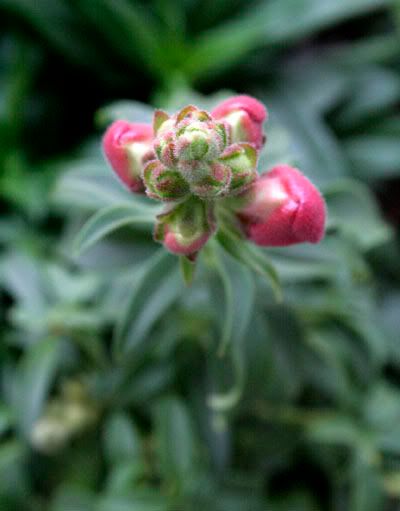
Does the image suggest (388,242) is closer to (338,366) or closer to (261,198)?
(338,366)

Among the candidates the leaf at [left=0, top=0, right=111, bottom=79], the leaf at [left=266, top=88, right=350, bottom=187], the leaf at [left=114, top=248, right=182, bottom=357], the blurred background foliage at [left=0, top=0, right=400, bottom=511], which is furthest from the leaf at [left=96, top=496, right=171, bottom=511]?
the leaf at [left=0, top=0, right=111, bottom=79]

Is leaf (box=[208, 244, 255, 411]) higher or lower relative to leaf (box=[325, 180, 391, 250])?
lower

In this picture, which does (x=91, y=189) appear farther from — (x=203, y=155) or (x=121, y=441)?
(x=121, y=441)

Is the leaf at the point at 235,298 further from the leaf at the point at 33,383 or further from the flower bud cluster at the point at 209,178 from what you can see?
the leaf at the point at 33,383

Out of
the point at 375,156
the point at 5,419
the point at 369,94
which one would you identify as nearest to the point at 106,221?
the point at 5,419

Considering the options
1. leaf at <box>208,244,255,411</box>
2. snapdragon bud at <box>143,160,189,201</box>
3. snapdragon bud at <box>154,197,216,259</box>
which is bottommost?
leaf at <box>208,244,255,411</box>

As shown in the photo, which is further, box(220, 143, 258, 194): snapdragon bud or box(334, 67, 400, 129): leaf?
box(334, 67, 400, 129): leaf

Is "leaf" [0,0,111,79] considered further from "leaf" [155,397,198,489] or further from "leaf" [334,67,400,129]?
"leaf" [155,397,198,489]

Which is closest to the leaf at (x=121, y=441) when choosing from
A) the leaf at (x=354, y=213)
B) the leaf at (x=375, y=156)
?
the leaf at (x=354, y=213)
